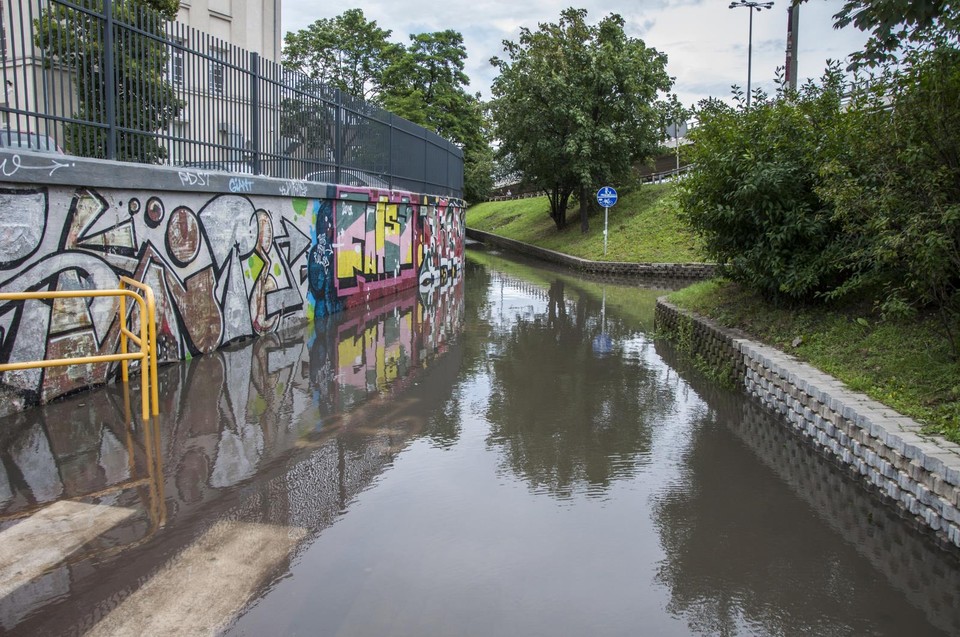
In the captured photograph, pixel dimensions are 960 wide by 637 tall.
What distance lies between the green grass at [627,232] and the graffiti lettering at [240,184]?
1293 centimetres

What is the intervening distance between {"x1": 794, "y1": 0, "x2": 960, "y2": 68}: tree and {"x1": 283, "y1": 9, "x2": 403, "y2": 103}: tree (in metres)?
45.8

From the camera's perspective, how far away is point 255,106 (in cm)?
1047

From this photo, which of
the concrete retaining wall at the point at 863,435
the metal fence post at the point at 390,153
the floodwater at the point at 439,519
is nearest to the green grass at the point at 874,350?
the concrete retaining wall at the point at 863,435

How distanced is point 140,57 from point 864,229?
7031 millimetres

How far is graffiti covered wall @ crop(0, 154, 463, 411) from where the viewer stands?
261 inches

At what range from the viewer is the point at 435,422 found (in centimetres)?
689

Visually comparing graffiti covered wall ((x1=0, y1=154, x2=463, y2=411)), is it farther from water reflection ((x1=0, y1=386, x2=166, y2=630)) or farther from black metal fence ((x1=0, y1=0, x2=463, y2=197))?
water reflection ((x1=0, y1=386, x2=166, y2=630))

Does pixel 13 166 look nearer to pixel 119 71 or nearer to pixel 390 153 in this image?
pixel 119 71

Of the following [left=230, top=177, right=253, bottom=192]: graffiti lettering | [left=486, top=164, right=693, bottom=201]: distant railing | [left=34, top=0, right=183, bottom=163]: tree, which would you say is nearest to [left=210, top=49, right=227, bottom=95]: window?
[left=34, top=0, right=183, bottom=163]: tree

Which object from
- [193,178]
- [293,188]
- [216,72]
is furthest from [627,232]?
[193,178]

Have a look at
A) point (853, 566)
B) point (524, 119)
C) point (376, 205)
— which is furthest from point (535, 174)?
point (853, 566)

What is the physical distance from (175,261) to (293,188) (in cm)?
326

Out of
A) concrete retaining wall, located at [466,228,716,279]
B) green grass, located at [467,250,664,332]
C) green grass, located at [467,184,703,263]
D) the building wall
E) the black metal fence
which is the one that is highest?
the building wall

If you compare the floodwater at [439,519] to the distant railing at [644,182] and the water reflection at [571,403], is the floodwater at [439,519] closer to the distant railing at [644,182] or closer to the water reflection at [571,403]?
the water reflection at [571,403]
